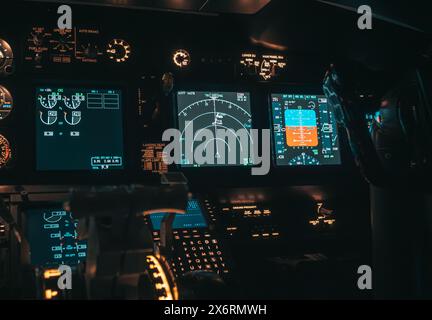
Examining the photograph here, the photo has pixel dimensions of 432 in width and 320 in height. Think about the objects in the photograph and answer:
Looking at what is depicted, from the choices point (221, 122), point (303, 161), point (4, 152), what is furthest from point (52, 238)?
point (303, 161)

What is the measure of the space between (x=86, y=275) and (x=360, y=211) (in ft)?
5.08

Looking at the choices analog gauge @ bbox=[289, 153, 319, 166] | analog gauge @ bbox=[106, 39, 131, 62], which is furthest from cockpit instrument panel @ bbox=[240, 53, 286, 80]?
analog gauge @ bbox=[106, 39, 131, 62]

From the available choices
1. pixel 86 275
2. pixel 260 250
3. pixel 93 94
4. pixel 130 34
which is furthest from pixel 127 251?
pixel 130 34

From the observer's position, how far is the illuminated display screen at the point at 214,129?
8.10ft

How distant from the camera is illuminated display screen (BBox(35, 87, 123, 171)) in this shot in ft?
7.55

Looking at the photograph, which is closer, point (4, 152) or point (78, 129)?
point (4, 152)

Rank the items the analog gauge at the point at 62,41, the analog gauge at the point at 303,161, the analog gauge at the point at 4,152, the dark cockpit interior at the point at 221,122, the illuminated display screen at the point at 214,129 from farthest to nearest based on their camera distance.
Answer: the analog gauge at the point at 303,161 < the illuminated display screen at the point at 214,129 < the analog gauge at the point at 62,41 < the analog gauge at the point at 4,152 < the dark cockpit interior at the point at 221,122

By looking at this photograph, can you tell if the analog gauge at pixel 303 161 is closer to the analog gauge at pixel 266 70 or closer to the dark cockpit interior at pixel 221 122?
the dark cockpit interior at pixel 221 122

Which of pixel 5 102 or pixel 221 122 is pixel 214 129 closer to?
pixel 221 122

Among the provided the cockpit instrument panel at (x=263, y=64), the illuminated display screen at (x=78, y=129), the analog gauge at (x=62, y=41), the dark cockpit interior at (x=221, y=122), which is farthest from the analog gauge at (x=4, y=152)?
the cockpit instrument panel at (x=263, y=64)

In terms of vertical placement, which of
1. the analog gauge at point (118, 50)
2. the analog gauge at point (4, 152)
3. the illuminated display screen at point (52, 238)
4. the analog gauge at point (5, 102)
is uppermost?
the analog gauge at point (118, 50)

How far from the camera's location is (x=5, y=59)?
228 cm

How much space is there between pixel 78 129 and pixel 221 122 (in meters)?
→ 0.63

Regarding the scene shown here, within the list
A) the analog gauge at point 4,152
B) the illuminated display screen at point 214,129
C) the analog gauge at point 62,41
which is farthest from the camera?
the illuminated display screen at point 214,129
